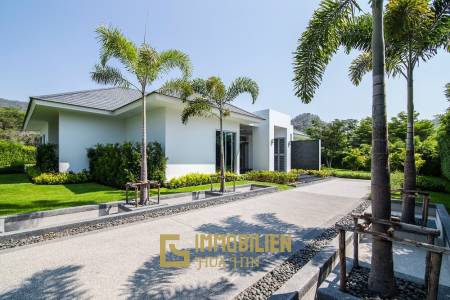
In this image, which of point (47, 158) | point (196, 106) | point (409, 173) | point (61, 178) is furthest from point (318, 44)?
point (47, 158)

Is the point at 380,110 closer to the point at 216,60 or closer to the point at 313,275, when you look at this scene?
the point at 313,275

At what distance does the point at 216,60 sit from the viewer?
40.0 ft

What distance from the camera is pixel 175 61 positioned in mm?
8578

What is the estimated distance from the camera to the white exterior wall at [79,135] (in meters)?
13.5

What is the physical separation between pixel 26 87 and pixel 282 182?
2373cm

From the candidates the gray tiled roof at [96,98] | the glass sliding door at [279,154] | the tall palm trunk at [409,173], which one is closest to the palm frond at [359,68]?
the tall palm trunk at [409,173]

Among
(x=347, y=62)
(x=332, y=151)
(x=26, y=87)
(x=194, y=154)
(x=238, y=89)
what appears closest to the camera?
(x=347, y=62)

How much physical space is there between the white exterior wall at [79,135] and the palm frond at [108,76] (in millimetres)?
7014

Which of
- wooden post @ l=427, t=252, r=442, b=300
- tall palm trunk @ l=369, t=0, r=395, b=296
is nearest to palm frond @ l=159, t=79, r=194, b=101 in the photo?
tall palm trunk @ l=369, t=0, r=395, b=296

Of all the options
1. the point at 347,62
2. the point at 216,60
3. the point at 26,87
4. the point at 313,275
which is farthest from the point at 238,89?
the point at 26,87

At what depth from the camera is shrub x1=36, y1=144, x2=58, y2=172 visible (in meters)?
13.6

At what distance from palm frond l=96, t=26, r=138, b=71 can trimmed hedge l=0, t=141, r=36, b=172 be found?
70.7ft

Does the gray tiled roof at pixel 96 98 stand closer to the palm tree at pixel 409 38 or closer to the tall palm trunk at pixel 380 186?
the palm tree at pixel 409 38

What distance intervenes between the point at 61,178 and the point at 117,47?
9176mm
